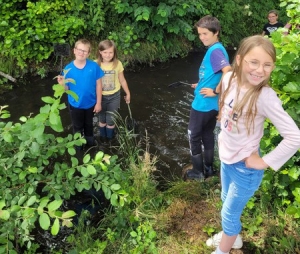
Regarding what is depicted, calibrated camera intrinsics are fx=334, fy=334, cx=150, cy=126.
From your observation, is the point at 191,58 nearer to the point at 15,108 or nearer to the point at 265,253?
the point at 15,108

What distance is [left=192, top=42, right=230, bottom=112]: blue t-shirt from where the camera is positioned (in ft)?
10.8

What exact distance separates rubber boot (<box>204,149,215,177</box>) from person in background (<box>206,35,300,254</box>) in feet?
4.58

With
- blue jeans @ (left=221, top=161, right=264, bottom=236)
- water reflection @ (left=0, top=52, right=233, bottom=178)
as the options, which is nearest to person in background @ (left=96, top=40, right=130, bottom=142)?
water reflection @ (left=0, top=52, right=233, bottom=178)

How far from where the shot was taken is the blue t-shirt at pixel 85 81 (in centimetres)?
414

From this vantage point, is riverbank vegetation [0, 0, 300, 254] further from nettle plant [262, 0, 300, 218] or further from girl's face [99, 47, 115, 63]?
girl's face [99, 47, 115, 63]

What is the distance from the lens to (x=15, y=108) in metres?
5.82

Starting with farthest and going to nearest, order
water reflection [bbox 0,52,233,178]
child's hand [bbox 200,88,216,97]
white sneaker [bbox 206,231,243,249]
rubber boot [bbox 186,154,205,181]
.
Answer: water reflection [bbox 0,52,233,178], rubber boot [bbox 186,154,205,181], child's hand [bbox 200,88,216,97], white sneaker [bbox 206,231,243,249]

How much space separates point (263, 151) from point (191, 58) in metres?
5.98

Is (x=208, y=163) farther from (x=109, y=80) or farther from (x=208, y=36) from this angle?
(x=109, y=80)

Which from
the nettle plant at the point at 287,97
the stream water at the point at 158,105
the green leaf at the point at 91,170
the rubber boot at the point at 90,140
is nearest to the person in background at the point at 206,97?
the stream water at the point at 158,105

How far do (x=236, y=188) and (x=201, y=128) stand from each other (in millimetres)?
1422

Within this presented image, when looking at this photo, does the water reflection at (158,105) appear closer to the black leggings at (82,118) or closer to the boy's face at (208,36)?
the black leggings at (82,118)

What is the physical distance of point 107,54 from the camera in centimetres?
442

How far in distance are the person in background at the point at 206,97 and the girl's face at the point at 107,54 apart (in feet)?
4.47
